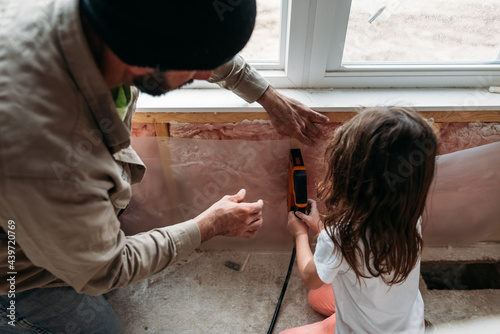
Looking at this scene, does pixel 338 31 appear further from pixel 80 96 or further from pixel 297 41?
pixel 80 96

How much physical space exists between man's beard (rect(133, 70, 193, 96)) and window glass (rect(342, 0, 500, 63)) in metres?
0.69

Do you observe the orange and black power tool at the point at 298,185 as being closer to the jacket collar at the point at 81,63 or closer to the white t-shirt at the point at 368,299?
the white t-shirt at the point at 368,299

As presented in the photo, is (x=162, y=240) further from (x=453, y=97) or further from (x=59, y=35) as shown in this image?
(x=453, y=97)

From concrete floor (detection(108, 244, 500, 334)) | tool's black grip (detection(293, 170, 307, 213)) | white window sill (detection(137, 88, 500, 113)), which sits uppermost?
white window sill (detection(137, 88, 500, 113))

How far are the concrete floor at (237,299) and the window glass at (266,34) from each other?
2.94 ft

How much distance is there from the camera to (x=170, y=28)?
1.82 ft

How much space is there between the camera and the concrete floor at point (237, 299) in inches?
54.2

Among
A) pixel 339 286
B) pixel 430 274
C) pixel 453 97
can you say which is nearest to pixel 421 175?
pixel 339 286

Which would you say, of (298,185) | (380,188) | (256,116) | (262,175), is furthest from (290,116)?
(380,188)

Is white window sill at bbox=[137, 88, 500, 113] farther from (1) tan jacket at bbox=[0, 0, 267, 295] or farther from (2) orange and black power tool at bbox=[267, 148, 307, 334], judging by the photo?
(1) tan jacket at bbox=[0, 0, 267, 295]

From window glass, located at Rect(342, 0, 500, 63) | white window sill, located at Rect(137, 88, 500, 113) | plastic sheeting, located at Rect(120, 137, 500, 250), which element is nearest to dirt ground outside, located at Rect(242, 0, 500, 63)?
window glass, located at Rect(342, 0, 500, 63)

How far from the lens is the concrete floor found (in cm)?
138

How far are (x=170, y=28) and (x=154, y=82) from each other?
14cm

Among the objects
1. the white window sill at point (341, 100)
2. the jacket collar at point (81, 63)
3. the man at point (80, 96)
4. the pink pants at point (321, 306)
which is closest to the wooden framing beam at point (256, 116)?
the white window sill at point (341, 100)
